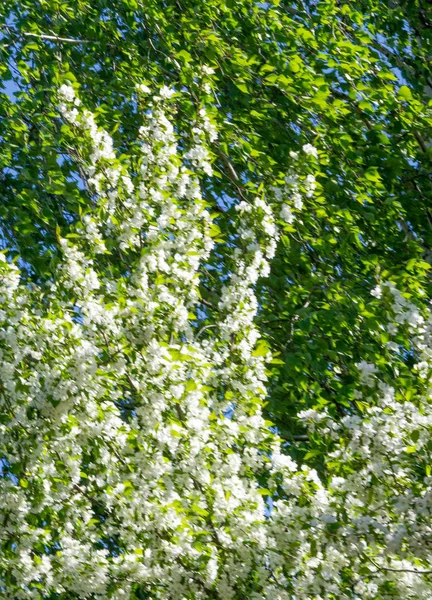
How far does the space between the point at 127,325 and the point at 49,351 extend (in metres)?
0.35

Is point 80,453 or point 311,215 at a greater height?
point 311,215

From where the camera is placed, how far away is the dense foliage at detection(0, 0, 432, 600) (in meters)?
4.10

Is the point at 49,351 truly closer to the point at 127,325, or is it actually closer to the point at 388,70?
the point at 127,325

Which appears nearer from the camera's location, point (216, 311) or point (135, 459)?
point (135, 459)

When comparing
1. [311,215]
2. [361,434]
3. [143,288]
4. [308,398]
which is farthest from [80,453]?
[311,215]

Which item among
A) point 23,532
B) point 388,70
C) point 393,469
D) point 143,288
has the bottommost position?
point 23,532

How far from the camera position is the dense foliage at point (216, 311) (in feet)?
13.5

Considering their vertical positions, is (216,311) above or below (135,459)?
above

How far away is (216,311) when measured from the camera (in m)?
5.69

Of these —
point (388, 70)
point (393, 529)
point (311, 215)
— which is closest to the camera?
point (393, 529)

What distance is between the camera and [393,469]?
3898 millimetres

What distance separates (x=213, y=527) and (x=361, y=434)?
0.71 m

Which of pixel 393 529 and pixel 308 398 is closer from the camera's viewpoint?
pixel 393 529

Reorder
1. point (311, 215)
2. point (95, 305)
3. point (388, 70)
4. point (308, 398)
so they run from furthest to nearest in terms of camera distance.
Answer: point (388, 70) → point (311, 215) → point (308, 398) → point (95, 305)
